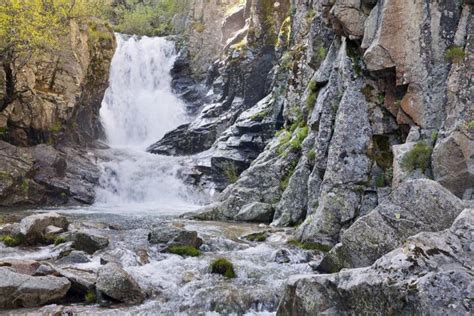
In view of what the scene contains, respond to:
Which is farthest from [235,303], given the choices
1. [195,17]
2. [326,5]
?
[195,17]

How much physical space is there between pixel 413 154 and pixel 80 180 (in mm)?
22635

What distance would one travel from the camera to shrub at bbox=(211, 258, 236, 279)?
1146 cm

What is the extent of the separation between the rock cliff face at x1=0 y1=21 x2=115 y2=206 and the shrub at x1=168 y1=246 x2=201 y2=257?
15.6 metres

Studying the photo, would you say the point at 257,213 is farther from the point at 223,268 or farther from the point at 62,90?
the point at 62,90

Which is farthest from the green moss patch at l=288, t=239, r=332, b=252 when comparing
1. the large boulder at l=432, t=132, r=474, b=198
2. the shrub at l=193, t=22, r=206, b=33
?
the shrub at l=193, t=22, r=206, b=33

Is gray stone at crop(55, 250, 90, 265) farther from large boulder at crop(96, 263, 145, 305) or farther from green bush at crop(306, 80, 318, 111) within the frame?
green bush at crop(306, 80, 318, 111)

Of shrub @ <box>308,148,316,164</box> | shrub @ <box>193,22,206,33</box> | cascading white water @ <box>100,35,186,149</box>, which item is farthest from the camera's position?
Answer: shrub @ <box>193,22,206,33</box>

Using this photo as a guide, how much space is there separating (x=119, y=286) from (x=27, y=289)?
1809 mm

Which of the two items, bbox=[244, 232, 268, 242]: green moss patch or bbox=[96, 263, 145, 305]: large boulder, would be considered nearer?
bbox=[96, 263, 145, 305]: large boulder

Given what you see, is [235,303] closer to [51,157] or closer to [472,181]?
[472,181]

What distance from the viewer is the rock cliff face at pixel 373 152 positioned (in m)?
9.07

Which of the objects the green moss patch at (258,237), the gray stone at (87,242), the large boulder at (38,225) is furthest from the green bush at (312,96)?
the large boulder at (38,225)

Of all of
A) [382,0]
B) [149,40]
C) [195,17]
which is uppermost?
[195,17]

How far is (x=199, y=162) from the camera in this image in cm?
3394
